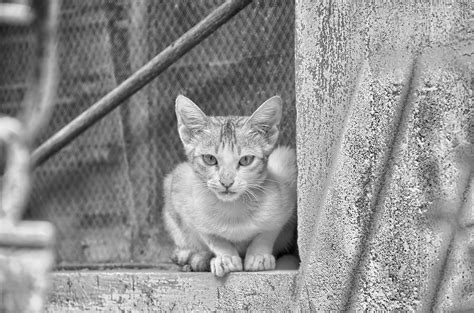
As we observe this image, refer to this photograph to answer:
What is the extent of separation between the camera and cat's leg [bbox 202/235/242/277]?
3.17m

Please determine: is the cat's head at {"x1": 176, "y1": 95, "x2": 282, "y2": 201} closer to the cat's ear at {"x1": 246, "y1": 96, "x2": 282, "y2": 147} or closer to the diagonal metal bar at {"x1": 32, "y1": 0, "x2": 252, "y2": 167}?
the cat's ear at {"x1": 246, "y1": 96, "x2": 282, "y2": 147}

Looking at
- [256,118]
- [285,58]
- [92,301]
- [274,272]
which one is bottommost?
[92,301]

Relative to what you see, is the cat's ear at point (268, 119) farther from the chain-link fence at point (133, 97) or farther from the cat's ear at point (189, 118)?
the chain-link fence at point (133, 97)

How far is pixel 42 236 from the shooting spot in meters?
0.92

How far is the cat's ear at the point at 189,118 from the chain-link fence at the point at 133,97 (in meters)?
0.53

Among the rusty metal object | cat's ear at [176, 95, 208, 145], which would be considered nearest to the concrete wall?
cat's ear at [176, 95, 208, 145]

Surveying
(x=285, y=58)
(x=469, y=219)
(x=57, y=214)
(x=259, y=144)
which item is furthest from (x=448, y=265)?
(x=57, y=214)

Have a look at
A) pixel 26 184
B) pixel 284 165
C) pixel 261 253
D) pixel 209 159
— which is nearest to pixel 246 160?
pixel 209 159

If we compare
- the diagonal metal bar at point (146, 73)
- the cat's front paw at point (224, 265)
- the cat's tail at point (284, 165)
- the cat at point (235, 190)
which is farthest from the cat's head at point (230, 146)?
the diagonal metal bar at point (146, 73)

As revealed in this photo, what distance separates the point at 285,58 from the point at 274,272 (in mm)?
1172

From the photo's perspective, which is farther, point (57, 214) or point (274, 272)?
point (57, 214)

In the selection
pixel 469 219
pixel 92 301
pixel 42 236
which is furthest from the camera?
pixel 92 301

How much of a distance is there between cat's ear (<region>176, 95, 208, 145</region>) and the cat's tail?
409mm

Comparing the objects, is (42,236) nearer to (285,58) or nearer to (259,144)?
(259,144)
